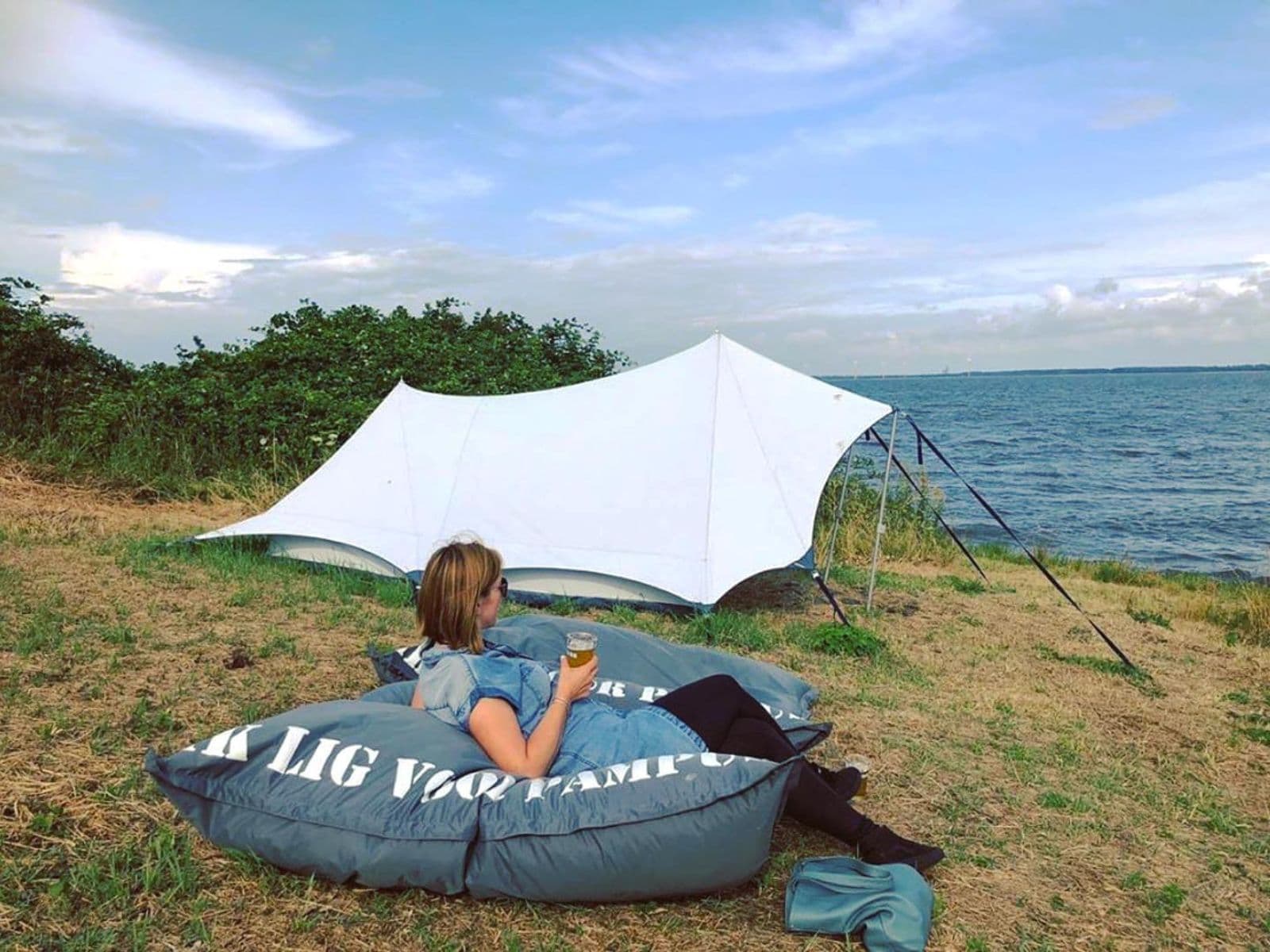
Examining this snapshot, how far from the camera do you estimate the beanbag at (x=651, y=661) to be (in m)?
4.68

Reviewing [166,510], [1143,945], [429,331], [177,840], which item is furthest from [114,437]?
[1143,945]

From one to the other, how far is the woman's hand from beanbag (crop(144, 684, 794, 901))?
227 millimetres

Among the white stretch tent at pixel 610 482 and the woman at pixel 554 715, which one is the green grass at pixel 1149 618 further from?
the woman at pixel 554 715

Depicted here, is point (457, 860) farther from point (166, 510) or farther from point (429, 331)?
point (429, 331)

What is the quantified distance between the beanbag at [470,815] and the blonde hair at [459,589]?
1.18 feet

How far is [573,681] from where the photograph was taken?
114 inches

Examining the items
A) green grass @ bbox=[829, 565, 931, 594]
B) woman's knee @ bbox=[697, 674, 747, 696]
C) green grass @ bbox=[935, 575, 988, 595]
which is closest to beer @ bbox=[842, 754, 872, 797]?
woman's knee @ bbox=[697, 674, 747, 696]

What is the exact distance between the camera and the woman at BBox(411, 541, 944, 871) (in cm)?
292

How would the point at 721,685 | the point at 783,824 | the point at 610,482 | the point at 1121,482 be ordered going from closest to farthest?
the point at 721,685 < the point at 783,824 < the point at 610,482 < the point at 1121,482

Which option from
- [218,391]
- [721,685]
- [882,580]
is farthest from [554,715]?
[218,391]

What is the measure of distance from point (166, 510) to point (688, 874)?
8.69 m

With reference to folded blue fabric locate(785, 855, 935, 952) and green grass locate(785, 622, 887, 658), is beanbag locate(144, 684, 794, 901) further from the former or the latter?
green grass locate(785, 622, 887, 658)

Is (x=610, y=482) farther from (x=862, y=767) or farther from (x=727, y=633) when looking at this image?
(x=862, y=767)

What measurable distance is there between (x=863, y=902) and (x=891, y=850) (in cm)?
39
